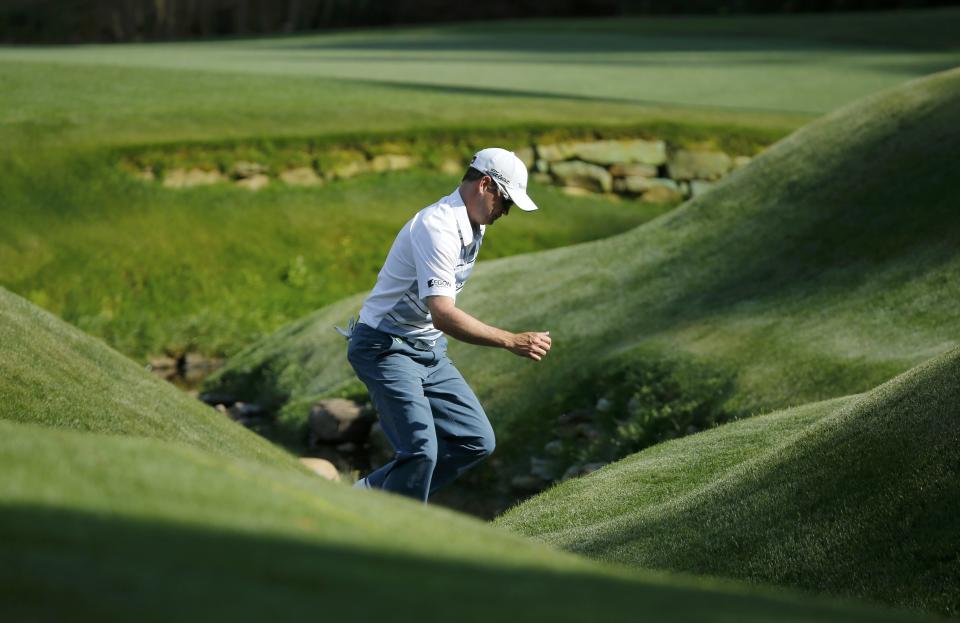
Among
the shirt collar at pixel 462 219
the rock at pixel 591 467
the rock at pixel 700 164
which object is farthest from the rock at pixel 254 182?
the shirt collar at pixel 462 219

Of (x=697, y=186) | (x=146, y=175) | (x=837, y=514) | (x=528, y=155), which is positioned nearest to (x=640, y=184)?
(x=697, y=186)

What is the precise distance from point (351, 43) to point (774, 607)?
41787 millimetres

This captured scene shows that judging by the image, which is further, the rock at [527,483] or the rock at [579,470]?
the rock at [527,483]

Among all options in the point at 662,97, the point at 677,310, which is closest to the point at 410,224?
the point at 677,310

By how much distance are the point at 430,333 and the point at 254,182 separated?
44.5 ft

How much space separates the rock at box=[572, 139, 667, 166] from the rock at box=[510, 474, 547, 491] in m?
11.1

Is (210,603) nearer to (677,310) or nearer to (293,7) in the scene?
(677,310)

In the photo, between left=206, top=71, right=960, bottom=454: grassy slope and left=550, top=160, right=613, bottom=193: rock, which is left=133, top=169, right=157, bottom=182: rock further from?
left=550, top=160, right=613, bottom=193: rock

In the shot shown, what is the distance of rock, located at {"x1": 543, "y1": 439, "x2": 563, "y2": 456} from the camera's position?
1179cm

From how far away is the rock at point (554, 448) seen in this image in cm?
1179

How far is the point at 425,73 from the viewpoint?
29469 mm

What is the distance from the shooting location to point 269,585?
2971mm

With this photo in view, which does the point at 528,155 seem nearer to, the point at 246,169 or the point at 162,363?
the point at 246,169

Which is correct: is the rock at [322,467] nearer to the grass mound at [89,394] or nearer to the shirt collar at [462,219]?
the grass mound at [89,394]
